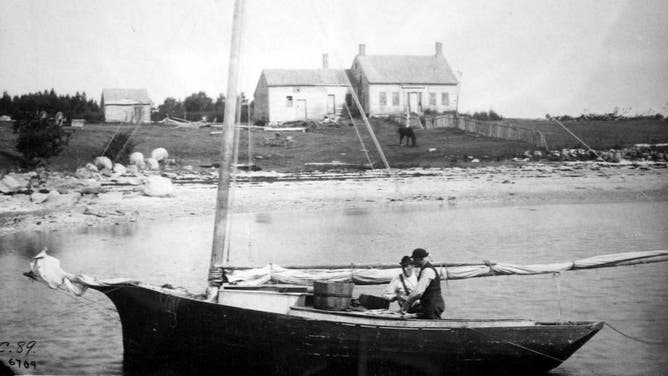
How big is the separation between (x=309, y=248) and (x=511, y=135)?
15.9 metres

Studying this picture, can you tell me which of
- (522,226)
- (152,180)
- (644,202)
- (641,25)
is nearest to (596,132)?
(644,202)

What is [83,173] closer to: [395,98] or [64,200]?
[64,200]

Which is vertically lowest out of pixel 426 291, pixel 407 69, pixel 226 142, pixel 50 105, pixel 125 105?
pixel 426 291

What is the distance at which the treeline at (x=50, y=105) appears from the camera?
26.1 m

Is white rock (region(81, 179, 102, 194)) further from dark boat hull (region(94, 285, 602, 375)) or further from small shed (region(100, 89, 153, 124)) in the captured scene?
dark boat hull (region(94, 285, 602, 375))

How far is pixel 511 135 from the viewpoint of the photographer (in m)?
35.0

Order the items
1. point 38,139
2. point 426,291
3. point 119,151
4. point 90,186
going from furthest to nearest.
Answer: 1. point 119,151
2. point 38,139
3. point 90,186
4. point 426,291

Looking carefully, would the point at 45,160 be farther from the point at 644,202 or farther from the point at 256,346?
the point at 644,202

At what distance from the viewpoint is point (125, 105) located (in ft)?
140

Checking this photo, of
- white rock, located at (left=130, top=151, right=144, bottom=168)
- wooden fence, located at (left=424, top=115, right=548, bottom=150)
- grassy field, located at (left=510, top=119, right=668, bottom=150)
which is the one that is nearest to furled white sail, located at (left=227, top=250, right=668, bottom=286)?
grassy field, located at (left=510, top=119, right=668, bottom=150)

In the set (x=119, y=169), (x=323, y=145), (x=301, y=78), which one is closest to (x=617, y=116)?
(x=323, y=145)

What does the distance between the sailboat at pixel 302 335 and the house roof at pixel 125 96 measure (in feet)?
108

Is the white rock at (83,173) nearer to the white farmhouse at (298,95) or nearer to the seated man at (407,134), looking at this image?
the seated man at (407,134)

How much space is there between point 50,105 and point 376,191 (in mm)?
14345
